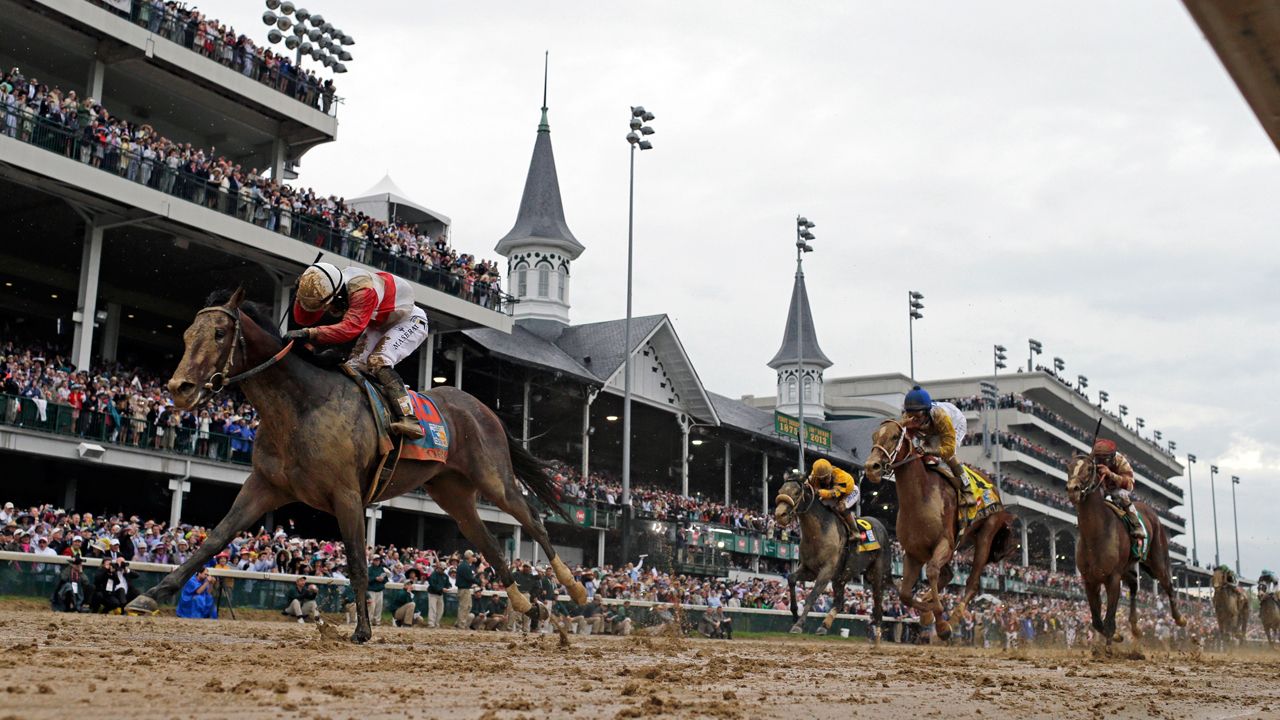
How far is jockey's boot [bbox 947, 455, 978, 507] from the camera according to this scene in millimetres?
11836

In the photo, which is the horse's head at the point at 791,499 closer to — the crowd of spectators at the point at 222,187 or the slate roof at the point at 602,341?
the crowd of spectators at the point at 222,187

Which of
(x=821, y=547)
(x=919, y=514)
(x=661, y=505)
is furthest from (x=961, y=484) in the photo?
(x=661, y=505)

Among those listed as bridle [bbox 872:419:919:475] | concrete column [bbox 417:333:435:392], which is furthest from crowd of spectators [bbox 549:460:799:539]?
bridle [bbox 872:419:919:475]

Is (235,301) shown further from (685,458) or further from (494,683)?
(685,458)

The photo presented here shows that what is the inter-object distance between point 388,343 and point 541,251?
145ft

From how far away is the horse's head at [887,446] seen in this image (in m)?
11.2

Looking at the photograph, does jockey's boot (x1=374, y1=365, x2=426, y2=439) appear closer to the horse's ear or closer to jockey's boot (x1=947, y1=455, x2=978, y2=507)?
the horse's ear

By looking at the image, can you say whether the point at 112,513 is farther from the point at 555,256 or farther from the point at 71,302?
the point at 555,256

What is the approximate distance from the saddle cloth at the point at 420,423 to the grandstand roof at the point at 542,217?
144ft

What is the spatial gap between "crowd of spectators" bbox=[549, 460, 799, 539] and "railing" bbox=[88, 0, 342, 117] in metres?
12.1

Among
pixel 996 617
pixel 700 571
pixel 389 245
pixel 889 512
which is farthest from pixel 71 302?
pixel 889 512

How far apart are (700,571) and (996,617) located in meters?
9.04

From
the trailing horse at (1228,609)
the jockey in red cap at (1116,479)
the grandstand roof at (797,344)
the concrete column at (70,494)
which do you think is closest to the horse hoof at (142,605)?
the jockey in red cap at (1116,479)

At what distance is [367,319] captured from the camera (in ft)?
28.1
